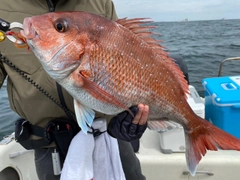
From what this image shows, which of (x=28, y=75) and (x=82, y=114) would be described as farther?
(x=28, y=75)

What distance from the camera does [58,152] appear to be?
1.88 m

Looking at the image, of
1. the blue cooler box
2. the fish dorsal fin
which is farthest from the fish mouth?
the blue cooler box

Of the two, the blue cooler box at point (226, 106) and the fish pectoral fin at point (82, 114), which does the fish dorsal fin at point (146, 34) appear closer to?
the fish pectoral fin at point (82, 114)

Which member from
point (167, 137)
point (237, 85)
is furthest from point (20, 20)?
point (237, 85)

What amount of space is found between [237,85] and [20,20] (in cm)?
222

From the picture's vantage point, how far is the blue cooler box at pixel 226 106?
8.39 feet

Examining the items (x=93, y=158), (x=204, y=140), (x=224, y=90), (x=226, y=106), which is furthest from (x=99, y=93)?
(x=224, y=90)

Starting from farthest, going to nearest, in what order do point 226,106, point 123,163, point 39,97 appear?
point 226,106, point 123,163, point 39,97

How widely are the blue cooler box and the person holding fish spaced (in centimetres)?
123

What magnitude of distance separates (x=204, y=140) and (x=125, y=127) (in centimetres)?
47

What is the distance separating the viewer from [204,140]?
1.57 meters

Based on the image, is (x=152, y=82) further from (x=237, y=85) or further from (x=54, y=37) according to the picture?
(x=237, y=85)

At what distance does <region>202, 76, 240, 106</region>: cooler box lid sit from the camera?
2.56 metres

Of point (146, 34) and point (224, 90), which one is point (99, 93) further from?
point (224, 90)
